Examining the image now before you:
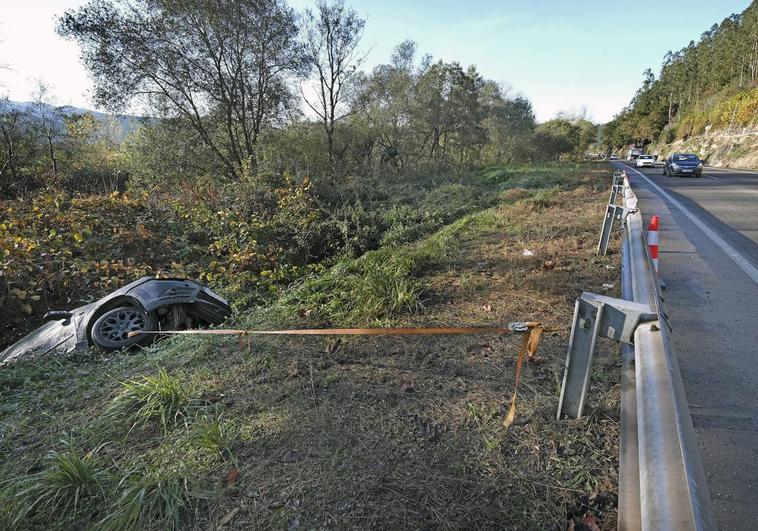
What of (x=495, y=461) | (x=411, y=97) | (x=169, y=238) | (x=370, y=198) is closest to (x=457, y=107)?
(x=411, y=97)

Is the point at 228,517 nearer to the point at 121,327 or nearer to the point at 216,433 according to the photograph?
the point at 216,433

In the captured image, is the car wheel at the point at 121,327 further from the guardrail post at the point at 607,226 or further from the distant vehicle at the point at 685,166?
the distant vehicle at the point at 685,166

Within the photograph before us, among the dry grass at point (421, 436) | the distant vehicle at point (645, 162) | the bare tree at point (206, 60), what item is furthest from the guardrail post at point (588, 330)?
the distant vehicle at point (645, 162)

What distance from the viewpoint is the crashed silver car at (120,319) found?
4.73m

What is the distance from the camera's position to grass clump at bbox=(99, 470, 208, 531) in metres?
1.94

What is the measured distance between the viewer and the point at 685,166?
21.8 m

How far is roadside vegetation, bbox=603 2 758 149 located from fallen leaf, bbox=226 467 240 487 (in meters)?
43.5

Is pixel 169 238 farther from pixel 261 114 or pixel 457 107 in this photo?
pixel 457 107

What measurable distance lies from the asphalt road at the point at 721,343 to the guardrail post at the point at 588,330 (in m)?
0.74

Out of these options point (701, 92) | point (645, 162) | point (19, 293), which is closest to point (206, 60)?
point (19, 293)

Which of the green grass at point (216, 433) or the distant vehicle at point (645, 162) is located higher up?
the distant vehicle at point (645, 162)

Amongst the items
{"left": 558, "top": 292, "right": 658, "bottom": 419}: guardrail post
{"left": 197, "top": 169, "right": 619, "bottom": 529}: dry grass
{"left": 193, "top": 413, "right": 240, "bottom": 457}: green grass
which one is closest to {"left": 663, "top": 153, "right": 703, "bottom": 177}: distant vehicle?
{"left": 197, "top": 169, "right": 619, "bottom": 529}: dry grass

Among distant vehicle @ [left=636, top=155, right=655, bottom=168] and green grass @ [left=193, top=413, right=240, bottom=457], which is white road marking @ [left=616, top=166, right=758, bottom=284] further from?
distant vehicle @ [left=636, top=155, right=655, bottom=168]

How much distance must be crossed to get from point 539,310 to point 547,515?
8.31 feet
